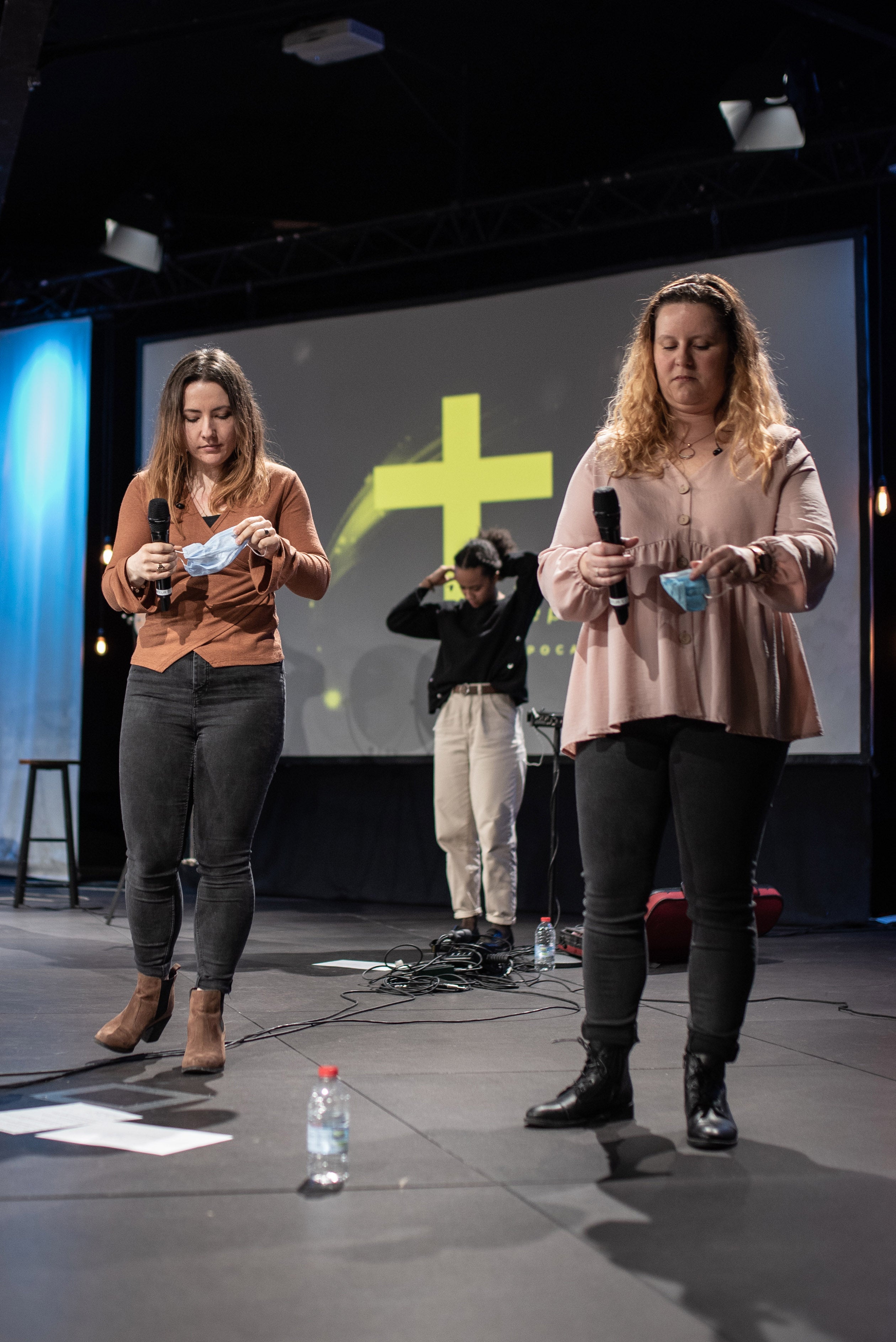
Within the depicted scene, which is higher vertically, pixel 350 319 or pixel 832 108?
pixel 832 108

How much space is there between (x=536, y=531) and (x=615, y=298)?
1.28 m

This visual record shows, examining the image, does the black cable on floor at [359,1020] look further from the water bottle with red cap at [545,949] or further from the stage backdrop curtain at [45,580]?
the stage backdrop curtain at [45,580]

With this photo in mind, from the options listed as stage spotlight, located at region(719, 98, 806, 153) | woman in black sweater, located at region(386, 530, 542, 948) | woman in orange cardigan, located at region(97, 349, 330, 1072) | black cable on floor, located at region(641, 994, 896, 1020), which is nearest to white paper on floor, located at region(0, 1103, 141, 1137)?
woman in orange cardigan, located at region(97, 349, 330, 1072)

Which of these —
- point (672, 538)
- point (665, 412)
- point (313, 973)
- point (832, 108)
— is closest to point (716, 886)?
point (672, 538)

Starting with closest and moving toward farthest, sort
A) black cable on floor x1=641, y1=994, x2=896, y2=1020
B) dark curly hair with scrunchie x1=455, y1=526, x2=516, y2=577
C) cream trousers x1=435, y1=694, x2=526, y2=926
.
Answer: black cable on floor x1=641, y1=994, x2=896, y2=1020, cream trousers x1=435, y1=694, x2=526, y2=926, dark curly hair with scrunchie x1=455, y1=526, x2=516, y2=577

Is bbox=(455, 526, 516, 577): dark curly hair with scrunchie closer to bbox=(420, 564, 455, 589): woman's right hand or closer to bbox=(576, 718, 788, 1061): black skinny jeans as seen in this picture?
bbox=(420, 564, 455, 589): woman's right hand

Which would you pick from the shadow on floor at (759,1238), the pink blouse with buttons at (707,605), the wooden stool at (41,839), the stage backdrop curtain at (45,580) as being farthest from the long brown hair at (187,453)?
the stage backdrop curtain at (45,580)

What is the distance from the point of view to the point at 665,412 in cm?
209

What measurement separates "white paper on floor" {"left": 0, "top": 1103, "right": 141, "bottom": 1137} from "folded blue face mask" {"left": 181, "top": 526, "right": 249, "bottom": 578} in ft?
3.23

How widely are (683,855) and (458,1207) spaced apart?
2.16 feet

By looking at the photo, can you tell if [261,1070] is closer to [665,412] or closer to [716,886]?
[716,886]

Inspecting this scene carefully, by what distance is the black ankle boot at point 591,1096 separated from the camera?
1973 millimetres

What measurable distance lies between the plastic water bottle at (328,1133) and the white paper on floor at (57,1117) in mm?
430

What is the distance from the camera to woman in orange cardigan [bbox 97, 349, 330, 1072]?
2.37m
